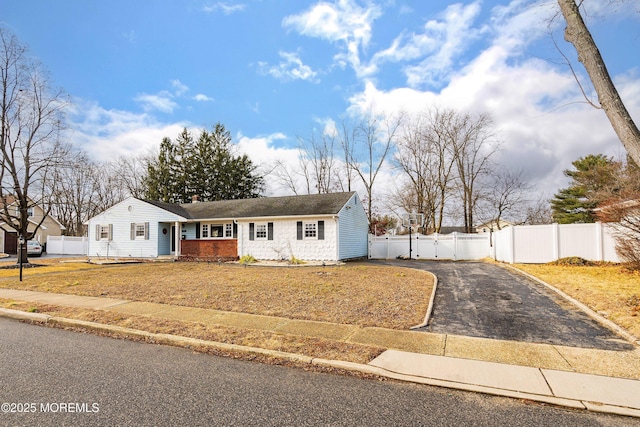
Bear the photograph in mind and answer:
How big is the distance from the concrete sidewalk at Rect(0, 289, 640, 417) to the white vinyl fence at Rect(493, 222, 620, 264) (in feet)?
37.3

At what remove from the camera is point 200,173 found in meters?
45.7

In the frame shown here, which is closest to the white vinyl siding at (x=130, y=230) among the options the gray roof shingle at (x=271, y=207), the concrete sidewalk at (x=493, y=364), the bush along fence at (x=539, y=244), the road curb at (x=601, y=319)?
the gray roof shingle at (x=271, y=207)

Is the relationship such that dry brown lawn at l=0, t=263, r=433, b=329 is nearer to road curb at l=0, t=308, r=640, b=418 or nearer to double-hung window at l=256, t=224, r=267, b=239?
road curb at l=0, t=308, r=640, b=418

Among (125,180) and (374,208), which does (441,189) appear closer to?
(374,208)

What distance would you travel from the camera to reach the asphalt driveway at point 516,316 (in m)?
5.75

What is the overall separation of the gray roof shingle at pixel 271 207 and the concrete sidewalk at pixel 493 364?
577 inches

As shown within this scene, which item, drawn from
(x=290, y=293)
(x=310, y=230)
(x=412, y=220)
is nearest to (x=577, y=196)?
(x=412, y=220)

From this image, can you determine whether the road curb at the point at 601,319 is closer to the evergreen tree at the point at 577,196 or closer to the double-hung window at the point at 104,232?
the evergreen tree at the point at 577,196

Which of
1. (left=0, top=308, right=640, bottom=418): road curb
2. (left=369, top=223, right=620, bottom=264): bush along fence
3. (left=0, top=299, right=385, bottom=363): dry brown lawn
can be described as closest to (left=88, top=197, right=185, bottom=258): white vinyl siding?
(left=0, top=299, right=385, bottom=363): dry brown lawn

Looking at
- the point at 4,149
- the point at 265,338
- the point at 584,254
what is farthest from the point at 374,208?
the point at 265,338

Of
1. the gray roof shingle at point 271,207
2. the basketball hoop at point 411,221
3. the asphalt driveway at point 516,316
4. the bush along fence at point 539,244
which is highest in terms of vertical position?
the gray roof shingle at point 271,207

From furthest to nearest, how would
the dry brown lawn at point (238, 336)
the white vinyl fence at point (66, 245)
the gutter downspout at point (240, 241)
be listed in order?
the white vinyl fence at point (66, 245) → the gutter downspout at point (240, 241) → the dry brown lawn at point (238, 336)

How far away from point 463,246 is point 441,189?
1036cm

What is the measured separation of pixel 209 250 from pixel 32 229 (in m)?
27.2
